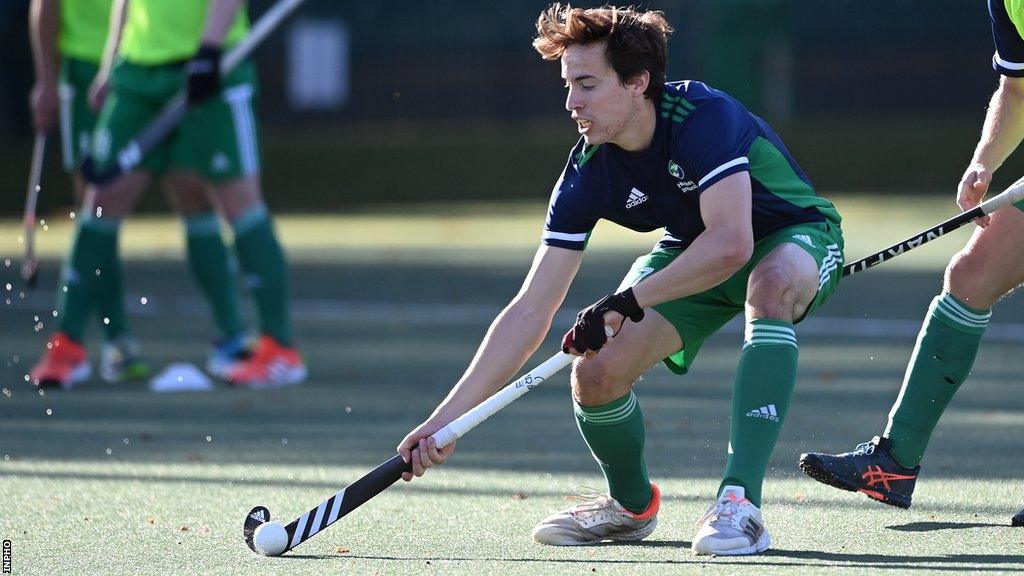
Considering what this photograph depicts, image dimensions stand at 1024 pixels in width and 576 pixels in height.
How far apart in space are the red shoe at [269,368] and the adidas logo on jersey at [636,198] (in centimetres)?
295

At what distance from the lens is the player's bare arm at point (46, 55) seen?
716cm

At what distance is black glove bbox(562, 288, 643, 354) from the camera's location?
3908mm

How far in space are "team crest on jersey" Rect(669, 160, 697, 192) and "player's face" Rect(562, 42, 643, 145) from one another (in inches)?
6.1

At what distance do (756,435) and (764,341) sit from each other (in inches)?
8.4

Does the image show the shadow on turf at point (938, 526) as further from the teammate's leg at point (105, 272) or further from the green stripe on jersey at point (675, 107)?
the teammate's leg at point (105, 272)

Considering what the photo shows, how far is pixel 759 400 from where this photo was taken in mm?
3951

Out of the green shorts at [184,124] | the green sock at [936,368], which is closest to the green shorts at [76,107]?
the green shorts at [184,124]

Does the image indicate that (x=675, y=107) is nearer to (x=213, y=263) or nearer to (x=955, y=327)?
(x=955, y=327)

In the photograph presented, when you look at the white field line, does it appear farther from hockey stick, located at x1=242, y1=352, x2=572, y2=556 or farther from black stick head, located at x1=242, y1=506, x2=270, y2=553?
black stick head, located at x1=242, y1=506, x2=270, y2=553

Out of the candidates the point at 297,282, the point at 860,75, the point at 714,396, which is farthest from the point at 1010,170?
the point at 714,396

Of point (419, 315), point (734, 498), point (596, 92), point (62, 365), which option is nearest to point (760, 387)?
point (734, 498)

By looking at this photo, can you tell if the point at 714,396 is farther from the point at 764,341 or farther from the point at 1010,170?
the point at 1010,170

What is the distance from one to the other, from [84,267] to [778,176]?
140 inches

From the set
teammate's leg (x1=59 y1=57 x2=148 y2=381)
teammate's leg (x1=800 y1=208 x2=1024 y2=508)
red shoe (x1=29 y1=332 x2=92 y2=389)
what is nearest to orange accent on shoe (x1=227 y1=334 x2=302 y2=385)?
teammate's leg (x1=59 y1=57 x2=148 y2=381)
